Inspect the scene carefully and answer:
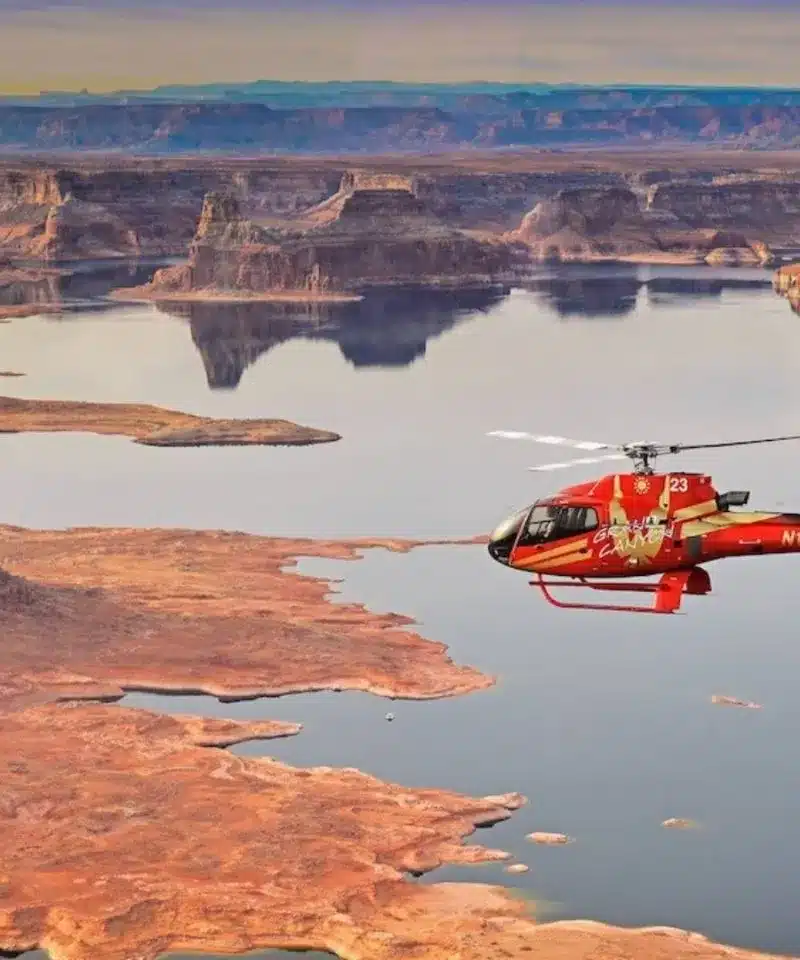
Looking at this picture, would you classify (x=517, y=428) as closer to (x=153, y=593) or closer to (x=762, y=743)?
(x=153, y=593)

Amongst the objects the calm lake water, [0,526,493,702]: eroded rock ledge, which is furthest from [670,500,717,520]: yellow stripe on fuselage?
[0,526,493,702]: eroded rock ledge

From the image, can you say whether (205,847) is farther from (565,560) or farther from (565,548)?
(565,548)

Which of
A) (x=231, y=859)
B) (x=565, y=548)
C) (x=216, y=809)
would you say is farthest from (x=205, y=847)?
(x=565, y=548)

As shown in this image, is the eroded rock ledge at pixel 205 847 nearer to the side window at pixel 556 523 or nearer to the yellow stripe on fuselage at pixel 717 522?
the side window at pixel 556 523

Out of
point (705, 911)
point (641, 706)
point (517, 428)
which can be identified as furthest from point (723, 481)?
point (705, 911)

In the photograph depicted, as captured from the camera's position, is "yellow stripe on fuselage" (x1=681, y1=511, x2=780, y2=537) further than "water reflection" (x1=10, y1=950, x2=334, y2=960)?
Yes

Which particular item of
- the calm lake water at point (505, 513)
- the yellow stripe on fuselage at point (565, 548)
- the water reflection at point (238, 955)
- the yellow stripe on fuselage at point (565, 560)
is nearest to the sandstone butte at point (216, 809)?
the water reflection at point (238, 955)

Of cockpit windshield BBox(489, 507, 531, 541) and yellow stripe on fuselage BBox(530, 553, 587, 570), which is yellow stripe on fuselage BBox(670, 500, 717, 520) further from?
cockpit windshield BBox(489, 507, 531, 541)
